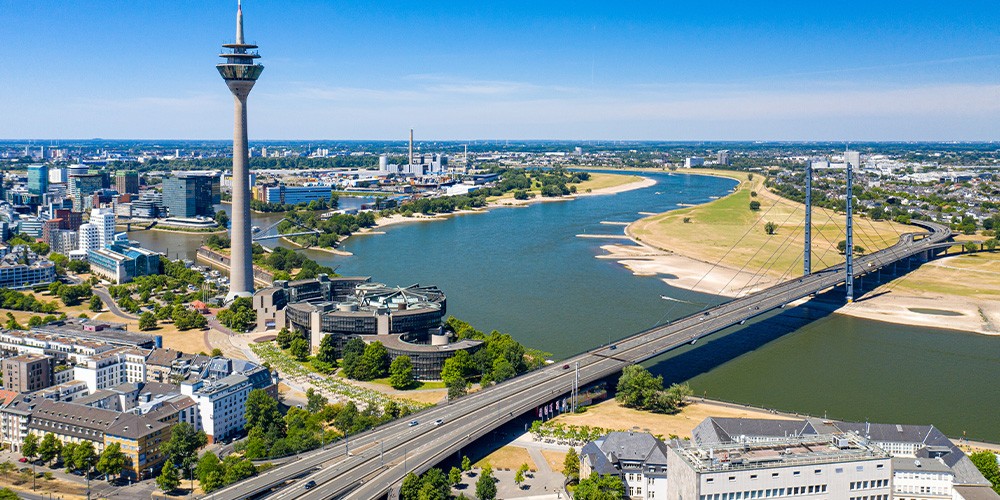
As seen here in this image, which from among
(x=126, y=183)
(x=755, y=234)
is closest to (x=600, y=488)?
(x=755, y=234)

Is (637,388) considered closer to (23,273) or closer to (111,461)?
(111,461)

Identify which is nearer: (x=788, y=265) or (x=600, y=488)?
(x=600, y=488)

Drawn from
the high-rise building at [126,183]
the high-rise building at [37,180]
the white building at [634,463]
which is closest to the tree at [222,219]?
the high-rise building at [126,183]

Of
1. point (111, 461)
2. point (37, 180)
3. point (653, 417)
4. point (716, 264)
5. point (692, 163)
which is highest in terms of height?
point (692, 163)

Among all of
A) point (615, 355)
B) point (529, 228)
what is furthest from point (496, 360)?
point (529, 228)

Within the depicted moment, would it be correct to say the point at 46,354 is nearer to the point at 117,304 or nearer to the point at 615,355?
the point at 117,304

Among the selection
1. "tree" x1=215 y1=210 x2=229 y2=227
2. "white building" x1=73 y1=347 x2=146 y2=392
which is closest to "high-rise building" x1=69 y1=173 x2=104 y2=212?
"tree" x1=215 y1=210 x2=229 y2=227

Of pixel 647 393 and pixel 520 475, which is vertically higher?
pixel 647 393

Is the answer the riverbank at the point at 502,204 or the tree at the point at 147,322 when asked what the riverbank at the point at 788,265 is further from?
the tree at the point at 147,322
